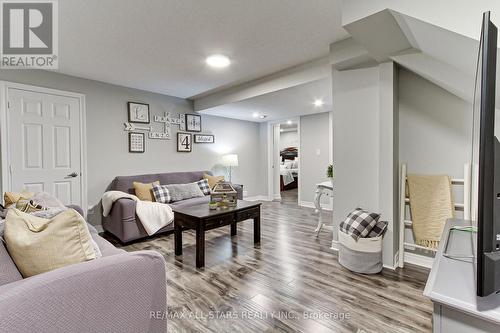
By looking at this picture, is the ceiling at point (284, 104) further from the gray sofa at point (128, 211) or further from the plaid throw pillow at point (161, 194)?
the plaid throw pillow at point (161, 194)

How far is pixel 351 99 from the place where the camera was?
250 centimetres

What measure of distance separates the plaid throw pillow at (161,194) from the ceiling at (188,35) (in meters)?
1.67

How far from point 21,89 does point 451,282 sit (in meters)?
4.43

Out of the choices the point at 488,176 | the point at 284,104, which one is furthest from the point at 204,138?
the point at 488,176

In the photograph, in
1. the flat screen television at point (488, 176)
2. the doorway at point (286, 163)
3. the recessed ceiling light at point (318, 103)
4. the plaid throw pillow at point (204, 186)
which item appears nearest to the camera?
the flat screen television at point (488, 176)

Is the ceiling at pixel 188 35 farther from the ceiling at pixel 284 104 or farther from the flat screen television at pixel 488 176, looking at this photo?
the flat screen television at pixel 488 176

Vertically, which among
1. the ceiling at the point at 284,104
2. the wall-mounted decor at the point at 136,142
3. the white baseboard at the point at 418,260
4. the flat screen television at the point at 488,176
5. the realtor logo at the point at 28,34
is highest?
the realtor logo at the point at 28,34

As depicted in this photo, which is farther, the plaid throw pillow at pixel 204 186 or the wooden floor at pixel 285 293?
the plaid throw pillow at pixel 204 186

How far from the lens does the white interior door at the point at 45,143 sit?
119 inches

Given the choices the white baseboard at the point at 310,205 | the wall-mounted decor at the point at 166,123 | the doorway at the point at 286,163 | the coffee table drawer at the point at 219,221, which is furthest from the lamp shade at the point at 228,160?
the coffee table drawer at the point at 219,221

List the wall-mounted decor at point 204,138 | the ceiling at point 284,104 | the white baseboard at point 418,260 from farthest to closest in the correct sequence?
the wall-mounted decor at point 204,138, the ceiling at point 284,104, the white baseboard at point 418,260

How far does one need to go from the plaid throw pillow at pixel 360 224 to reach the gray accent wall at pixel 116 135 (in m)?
3.37

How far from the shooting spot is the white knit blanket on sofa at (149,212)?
126 inches

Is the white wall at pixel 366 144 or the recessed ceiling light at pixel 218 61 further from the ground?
the recessed ceiling light at pixel 218 61
